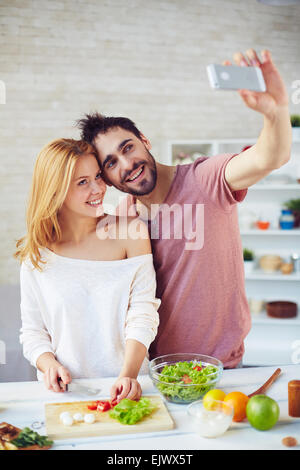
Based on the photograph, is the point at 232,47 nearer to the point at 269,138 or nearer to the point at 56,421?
the point at 269,138

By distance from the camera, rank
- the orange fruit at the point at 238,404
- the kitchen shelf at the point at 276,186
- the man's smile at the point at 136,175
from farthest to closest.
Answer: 1. the kitchen shelf at the point at 276,186
2. the man's smile at the point at 136,175
3. the orange fruit at the point at 238,404

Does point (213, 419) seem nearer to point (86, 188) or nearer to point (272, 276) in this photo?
point (86, 188)

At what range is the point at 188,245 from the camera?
5.57 ft

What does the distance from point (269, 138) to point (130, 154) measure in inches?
21.6

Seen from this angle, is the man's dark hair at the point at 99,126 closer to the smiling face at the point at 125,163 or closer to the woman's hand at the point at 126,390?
the smiling face at the point at 125,163

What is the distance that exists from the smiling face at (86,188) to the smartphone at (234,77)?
2.39 ft

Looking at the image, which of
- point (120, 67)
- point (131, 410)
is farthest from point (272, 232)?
point (131, 410)

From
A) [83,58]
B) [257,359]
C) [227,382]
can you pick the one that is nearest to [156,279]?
[227,382]

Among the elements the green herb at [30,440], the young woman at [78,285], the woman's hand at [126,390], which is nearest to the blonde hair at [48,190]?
the young woman at [78,285]

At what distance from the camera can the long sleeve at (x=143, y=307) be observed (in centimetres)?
155

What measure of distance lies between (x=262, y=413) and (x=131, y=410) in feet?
1.08

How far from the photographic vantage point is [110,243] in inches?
66.5

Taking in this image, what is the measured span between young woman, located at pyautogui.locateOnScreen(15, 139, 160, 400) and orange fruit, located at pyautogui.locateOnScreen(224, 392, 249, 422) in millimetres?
386

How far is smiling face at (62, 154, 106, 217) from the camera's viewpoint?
63.9 inches
